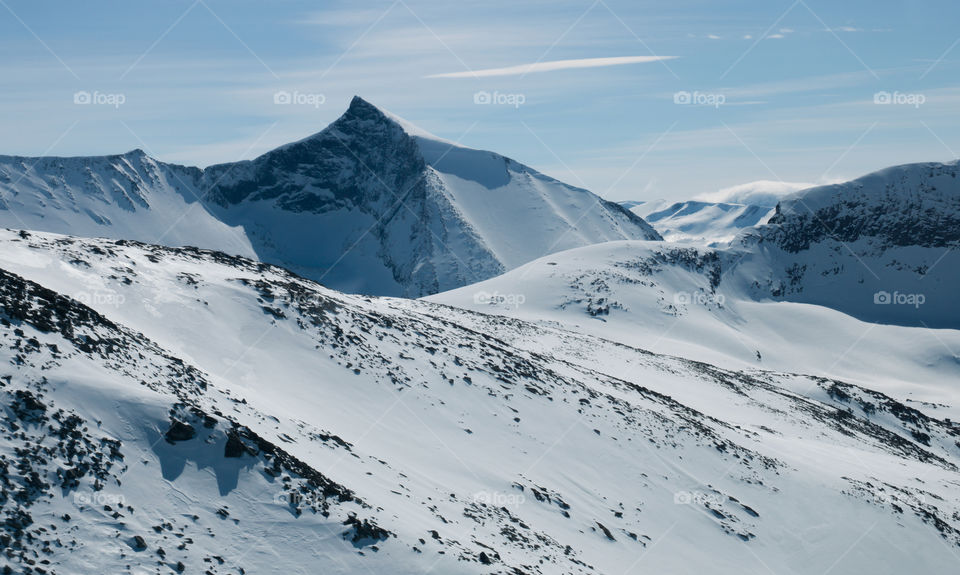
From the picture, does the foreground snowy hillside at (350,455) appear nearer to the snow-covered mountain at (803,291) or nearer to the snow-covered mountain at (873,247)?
the snow-covered mountain at (803,291)

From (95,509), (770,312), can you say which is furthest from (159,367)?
(770,312)

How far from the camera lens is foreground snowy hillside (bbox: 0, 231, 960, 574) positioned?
1495cm

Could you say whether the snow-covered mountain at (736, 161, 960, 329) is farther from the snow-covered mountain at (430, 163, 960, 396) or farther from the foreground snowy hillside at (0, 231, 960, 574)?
the foreground snowy hillside at (0, 231, 960, 574)

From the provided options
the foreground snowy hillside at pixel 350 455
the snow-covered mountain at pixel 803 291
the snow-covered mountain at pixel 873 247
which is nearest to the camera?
the foreground snowy hillside at pixel 350 455

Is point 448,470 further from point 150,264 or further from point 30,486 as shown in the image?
point 150,264

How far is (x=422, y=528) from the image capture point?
17.7m

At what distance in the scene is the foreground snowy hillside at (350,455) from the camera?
14953mm

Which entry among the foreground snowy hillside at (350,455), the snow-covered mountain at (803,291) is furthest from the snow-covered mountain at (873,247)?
the foreground snowy hillside at (350,455)

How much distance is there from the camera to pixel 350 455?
20969mm

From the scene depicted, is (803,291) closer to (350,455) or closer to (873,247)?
(873,247)

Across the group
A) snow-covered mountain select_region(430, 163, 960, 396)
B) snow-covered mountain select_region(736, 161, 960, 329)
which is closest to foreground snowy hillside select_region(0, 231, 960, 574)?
snow-covered mountain select_region(430, 163, 960, 396)

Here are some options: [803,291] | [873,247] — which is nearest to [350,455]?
[803,291]

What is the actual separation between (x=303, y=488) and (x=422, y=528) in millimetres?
3227

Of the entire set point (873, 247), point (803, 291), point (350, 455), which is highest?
point (350, 455)
